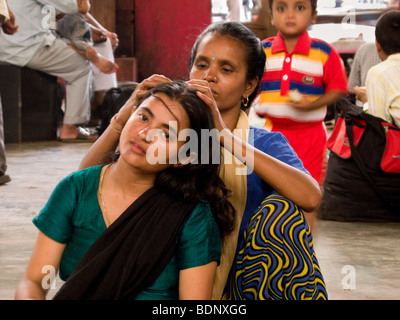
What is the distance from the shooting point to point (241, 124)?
5.97ft

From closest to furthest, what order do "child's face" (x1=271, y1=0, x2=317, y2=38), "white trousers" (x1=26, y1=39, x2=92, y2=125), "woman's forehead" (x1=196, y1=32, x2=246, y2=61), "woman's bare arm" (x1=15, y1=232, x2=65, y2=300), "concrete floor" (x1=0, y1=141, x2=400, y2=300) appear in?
"woman's bare arm" (x1=15, y1=232, x2=65, y2=300)
"woman's forehead" (x1=196, y1=32, x2=246, y2=61)
"concrete floor" (x1=0, y1=141, x2=400, y2=300)
"child's face" (x1=271, y1=0, x2=317, y2=38)
"white trousers" (x1=26, y1=39, x2=92, y2=125)

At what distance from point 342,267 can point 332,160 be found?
109cm

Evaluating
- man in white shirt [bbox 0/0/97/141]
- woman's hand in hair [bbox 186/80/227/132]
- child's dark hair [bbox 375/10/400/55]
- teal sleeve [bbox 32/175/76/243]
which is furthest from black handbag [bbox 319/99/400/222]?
man in white shirt [bbox 0/0/97/141]

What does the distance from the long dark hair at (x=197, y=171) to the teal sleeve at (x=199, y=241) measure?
45 mm

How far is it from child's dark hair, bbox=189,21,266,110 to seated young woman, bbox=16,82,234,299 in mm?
359

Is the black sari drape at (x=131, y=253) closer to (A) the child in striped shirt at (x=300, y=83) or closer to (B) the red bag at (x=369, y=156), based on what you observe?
(A) the child in striped shirt at (x=300, y=83)

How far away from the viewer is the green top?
1.42 meters

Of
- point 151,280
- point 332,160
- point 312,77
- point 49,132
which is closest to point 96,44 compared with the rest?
point 49,132

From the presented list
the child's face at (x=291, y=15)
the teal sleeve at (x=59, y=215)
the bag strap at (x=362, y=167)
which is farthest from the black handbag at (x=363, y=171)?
the teal sleeve at (x=59, y=215)

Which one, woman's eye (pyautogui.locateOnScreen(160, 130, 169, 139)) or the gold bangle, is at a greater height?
woman's eye (pyautogui.locateOnScreen(160, 130, 169, 139))

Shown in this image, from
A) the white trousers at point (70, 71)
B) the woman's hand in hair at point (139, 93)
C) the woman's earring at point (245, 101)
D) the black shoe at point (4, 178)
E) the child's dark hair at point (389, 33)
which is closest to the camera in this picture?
the woman's hand in hair at point (139, 93)

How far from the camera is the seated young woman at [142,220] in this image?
1.39m

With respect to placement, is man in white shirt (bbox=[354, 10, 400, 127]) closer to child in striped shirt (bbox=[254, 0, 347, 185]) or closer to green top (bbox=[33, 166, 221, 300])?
child in striped shirt (bbox=[254, 0, 347, 185])

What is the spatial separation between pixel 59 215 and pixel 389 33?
2709 mm
